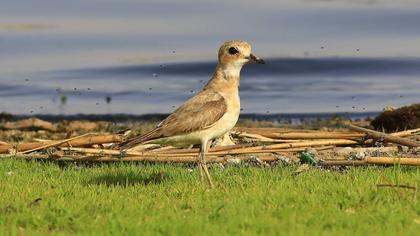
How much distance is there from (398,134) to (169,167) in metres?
3.18

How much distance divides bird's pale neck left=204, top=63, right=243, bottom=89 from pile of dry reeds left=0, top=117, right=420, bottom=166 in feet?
4.78

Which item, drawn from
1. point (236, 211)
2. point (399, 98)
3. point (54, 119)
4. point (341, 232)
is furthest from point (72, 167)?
point (399, 98)

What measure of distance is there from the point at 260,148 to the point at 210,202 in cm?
364

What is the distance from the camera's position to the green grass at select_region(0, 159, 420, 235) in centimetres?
944

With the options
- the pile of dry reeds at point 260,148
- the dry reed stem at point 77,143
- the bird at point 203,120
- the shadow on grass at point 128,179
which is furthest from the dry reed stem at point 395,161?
the dry reed stem at point 77,143

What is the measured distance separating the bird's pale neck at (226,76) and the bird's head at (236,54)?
24mm

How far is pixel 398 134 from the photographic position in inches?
570

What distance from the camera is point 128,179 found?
485 inches

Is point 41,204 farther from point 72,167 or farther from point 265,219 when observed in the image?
point 72,167

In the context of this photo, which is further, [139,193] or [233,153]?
[233,153]

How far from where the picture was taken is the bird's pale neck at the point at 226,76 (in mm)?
12453

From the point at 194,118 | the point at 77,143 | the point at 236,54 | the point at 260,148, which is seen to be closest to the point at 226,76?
the point at 236,54

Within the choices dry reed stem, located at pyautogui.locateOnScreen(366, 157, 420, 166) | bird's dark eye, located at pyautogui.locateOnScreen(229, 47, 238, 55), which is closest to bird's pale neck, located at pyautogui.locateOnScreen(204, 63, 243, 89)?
bird's dark eye, located at pyautogui.locateOnScreen(229, 47, 238, 55)

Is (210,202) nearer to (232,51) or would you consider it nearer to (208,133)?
(208,133)
